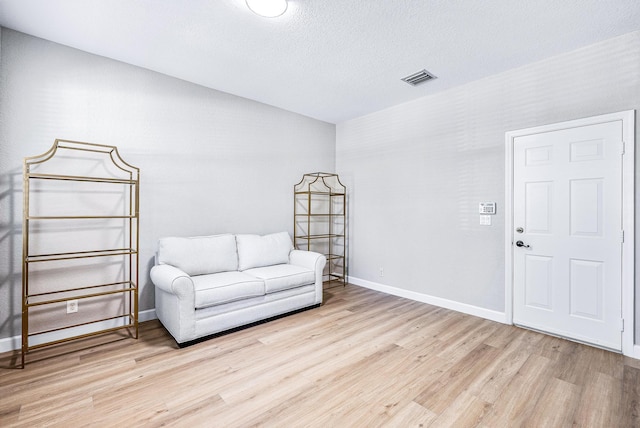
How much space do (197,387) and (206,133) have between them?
8.84 ft

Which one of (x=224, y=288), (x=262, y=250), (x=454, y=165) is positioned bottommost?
(x=224, y=288)

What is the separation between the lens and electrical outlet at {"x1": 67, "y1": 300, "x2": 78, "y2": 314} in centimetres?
268

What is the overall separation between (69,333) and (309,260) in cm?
241

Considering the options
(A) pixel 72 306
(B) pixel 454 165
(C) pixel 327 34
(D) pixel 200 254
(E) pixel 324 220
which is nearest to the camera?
(C) pixel 327 34

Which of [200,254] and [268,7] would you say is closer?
[268,7]

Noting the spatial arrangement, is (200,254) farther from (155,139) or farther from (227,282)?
(155,139)

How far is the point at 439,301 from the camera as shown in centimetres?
369

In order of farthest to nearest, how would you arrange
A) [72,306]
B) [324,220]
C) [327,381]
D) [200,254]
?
[324,220], [200,254], [72,306], [327,381]

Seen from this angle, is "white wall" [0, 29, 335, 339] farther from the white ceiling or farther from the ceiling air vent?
the ceiling air vent

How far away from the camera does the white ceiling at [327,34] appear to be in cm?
216

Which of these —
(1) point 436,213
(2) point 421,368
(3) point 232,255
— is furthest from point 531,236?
(3) point 232,255

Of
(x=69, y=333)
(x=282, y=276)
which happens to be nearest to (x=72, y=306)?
(x=69, y=333)

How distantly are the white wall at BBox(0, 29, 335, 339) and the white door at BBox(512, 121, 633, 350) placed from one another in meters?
2.89

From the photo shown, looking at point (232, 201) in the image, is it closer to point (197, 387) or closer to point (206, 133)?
point (206, 133)
